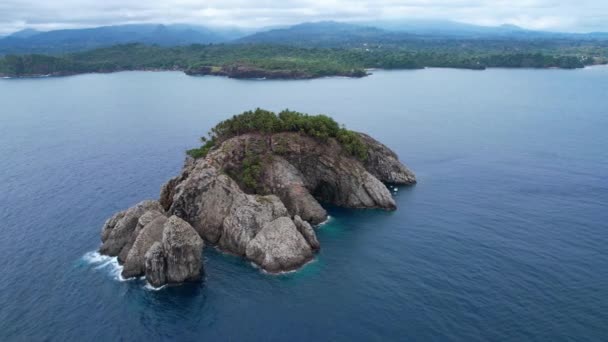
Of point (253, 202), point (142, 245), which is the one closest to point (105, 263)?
point (142, 245)

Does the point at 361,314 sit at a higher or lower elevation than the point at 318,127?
lower

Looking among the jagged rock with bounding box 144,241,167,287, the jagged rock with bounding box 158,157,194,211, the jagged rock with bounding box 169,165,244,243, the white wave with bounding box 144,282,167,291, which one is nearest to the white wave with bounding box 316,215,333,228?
the jagged rock with bounding box 169,165,244,243

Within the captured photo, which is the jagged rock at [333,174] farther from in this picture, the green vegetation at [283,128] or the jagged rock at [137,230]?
the jagged rock at [137,230]

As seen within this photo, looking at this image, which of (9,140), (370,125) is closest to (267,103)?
(370,125)

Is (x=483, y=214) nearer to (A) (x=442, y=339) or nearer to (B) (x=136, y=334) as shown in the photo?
(A) (x=442, y=339)

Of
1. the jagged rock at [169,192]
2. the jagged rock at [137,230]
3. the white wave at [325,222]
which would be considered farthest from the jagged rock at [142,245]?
the white wave at [325,222]

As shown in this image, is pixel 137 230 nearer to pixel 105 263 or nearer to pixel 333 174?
pixel 105 263
